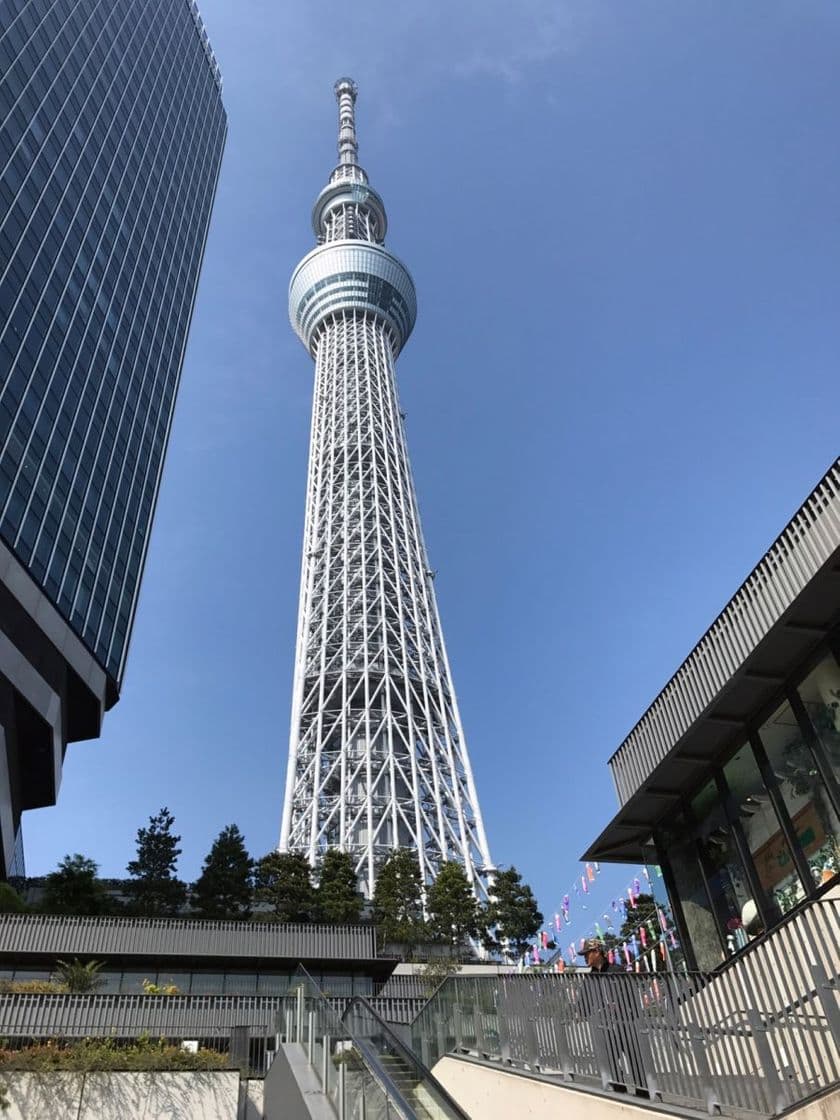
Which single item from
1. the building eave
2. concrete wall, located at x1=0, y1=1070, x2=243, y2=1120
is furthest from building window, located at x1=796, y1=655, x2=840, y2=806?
concrete wall, located at x1=0, y1=1070, x2=243, y2=1120

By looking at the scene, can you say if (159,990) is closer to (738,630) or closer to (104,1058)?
(104,1058)

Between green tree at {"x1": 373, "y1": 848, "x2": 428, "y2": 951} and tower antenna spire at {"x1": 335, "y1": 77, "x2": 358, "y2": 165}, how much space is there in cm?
11279

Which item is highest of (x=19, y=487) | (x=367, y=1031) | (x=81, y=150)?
(x=81, y=150)

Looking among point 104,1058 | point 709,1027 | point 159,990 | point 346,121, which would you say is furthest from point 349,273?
point 709,1027

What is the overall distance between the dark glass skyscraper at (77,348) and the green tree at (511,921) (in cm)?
2332

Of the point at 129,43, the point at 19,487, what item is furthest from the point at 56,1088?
the point at 129,43

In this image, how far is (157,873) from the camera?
138ft

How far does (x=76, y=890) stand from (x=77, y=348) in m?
32.6

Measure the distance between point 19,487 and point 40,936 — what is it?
2359cm

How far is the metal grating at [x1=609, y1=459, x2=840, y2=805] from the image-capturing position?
33.8ft

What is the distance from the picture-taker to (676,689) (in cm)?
1295

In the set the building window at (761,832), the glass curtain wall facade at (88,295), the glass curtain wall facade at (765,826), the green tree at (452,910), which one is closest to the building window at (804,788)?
the glass curtain wall facade at (765,826)

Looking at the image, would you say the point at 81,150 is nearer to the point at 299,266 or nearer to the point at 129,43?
the point at 129,43

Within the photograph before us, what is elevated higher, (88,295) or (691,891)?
(88,295)
